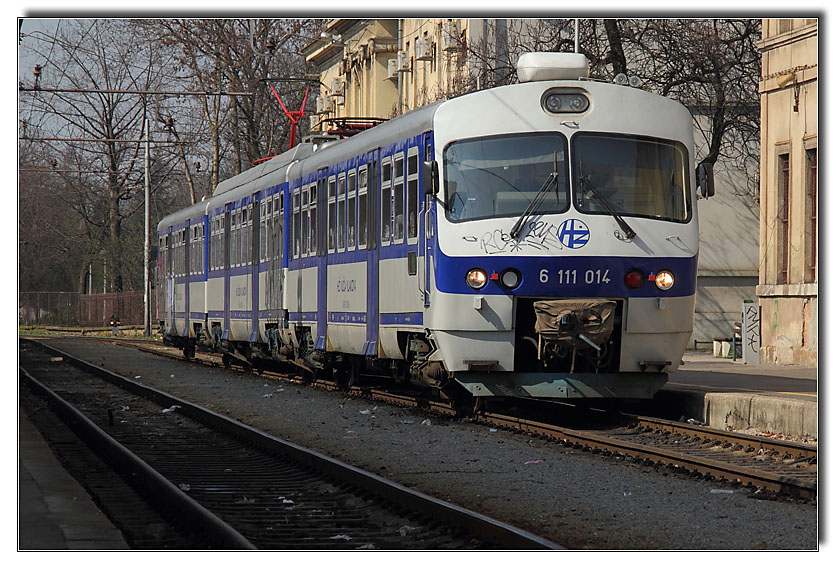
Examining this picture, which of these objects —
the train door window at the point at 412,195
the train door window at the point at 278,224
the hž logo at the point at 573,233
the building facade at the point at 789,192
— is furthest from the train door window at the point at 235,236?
the hž logo at the point at 573,233

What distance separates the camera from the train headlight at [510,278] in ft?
41.8

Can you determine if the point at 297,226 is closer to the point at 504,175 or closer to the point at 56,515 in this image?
the point at 504,175

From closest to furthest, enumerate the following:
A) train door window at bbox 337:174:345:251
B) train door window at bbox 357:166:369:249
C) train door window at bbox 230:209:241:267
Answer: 1. train door window at bbox 357:166:369:249
2. train door window at bbox 337:174:345:251
3. train door window at bbox 230:209:241:267

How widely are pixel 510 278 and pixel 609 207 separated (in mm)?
1162

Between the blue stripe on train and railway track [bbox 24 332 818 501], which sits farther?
the blue stripe on train

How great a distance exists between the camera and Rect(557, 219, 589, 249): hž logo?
12719 mm

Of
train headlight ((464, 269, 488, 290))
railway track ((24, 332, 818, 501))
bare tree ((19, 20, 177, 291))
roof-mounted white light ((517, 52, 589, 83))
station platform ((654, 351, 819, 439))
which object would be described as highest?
bare tree ((19, 20, 177, 291))

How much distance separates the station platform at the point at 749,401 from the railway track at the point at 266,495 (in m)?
3.76

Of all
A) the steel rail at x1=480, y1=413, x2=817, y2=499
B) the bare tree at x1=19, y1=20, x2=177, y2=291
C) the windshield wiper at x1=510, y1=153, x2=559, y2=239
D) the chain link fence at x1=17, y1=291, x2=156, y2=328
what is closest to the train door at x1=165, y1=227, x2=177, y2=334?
the bare tree at x1=19, y1=20, x2=177, y2=291

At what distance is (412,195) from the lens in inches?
565

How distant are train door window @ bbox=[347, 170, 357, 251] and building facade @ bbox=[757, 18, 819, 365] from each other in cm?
853

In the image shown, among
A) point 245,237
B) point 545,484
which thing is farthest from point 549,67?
point 245,237

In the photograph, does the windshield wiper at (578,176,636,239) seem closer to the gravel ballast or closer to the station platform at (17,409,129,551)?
the gravel ballast

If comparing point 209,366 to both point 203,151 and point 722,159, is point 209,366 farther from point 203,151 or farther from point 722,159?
point 203,151
